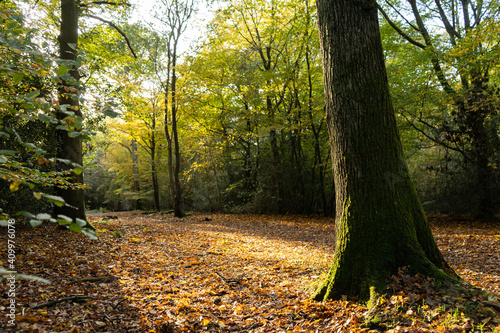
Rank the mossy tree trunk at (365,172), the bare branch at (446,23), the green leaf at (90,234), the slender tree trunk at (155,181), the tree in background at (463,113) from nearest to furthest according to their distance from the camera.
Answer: the green leaf at (90,234) → the mossy tree trunk at (365,172) → the tree in background at (463,113) → the bare branch at (446,23) → the slender tree trunk at (155,181)

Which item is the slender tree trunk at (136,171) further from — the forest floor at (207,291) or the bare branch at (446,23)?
the bare branch at (446,23)

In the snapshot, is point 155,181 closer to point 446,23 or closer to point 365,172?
point 446,23

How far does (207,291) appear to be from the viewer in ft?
13.4

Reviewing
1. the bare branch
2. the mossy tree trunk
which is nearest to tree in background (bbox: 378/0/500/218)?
the bare branch

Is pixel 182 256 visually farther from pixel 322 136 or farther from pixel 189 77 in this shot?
pixel 189 77

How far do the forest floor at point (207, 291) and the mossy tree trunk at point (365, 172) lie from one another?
0.29 meters

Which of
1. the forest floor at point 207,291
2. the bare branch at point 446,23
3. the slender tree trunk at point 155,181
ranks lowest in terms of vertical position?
the forest floor at point 207,291

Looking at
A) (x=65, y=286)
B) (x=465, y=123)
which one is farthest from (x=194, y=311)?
(x=465, y=123)

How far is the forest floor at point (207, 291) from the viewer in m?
2.69

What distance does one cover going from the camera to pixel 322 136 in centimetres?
1443

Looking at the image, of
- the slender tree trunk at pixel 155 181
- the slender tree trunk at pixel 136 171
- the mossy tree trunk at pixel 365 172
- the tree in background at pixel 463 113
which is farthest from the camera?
the slender tree trunk at pixel 136 171

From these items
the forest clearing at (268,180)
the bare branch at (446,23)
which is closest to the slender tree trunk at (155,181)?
the forest clearing at (268,180)

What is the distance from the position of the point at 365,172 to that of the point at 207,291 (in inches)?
106

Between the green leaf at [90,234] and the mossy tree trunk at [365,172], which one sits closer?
the green leaf at [90,234]
